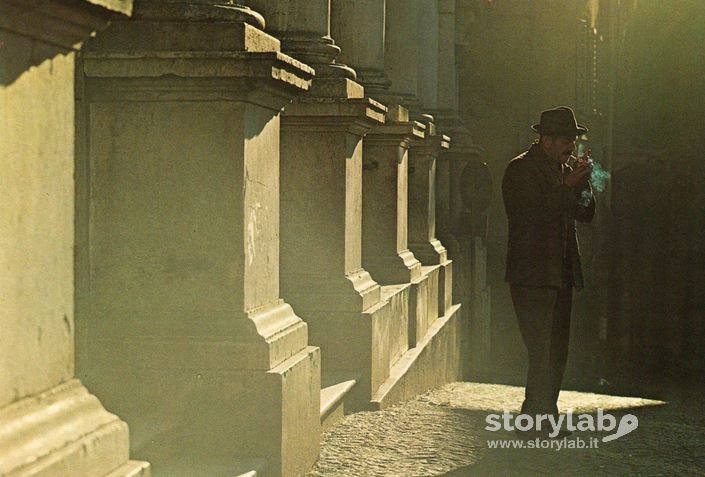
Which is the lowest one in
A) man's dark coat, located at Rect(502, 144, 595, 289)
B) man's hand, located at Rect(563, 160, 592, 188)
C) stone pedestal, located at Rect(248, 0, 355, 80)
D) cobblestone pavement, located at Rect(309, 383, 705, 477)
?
cobblestone pavement, located at Rect(309, 383, 705, 477)

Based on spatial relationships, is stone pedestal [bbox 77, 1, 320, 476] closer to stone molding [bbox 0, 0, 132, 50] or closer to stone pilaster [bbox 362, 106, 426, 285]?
stone molding [bbox 0, 0, 132, 50]

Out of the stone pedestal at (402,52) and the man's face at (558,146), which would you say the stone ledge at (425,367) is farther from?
the stone pedestal at (402,52)

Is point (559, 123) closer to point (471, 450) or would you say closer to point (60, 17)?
point (471, 450)

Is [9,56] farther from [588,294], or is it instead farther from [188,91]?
[588,294]

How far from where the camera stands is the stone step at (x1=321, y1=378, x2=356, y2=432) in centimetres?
713

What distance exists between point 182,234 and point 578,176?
272cm

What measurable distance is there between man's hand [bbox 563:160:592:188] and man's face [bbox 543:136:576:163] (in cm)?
9

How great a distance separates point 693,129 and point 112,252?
108 ft

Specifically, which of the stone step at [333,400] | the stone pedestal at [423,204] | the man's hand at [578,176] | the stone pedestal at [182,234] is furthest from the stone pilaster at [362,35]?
the stone pedestal at [182,234]

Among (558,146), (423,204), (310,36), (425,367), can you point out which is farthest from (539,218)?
(423,204)

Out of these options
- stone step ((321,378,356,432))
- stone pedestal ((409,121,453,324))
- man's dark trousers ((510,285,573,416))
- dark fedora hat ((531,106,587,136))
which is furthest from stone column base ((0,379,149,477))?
stone pedestal ((409,121,453,324))

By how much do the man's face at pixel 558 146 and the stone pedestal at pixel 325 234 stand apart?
0.98 meters

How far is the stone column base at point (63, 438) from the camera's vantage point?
322 centimetres

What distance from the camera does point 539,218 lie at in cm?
767
